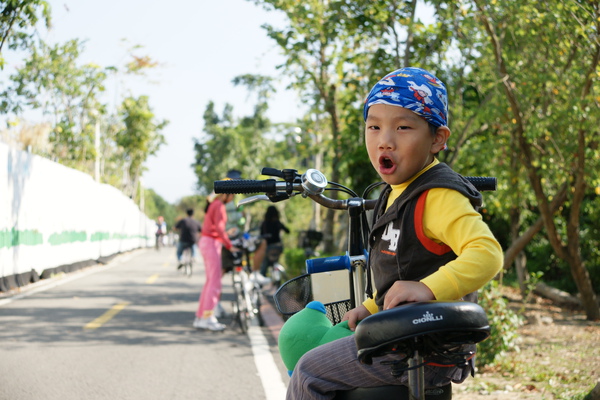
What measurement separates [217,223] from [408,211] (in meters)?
7.82

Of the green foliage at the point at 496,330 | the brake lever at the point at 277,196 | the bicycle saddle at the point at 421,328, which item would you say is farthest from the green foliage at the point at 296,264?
the bicycle saddle at the point at 421,328

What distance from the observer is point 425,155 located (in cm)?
235

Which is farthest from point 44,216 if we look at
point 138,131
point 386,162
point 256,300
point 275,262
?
point 138,131

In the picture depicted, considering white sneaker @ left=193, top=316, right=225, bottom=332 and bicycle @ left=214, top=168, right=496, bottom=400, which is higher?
bicycle @ left=214, top=168, right=496, bottom=400

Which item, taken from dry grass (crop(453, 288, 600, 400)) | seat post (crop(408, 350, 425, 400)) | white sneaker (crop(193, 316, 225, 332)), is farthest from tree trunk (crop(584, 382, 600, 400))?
white sneaker (crop(193, 316, 225, 332))

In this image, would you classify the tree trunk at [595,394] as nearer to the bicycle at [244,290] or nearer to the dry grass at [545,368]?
the dry grass at [545,368]

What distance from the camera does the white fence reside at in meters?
13.7

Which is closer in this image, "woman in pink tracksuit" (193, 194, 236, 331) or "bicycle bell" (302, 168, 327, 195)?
"bicycle bell" (302, 168, 327, 195)

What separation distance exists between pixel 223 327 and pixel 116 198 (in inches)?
1040

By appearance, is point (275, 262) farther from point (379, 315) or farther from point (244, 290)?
point (379, 315)

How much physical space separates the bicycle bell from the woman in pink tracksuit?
701cm

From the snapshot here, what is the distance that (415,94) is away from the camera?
227cm

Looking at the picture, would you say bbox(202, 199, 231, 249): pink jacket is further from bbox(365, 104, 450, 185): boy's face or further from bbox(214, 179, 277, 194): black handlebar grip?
bbox(365, 104, 450, 185): boy's face

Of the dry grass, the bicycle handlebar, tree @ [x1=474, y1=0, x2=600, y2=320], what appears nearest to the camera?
the bicycle handlebar
